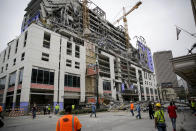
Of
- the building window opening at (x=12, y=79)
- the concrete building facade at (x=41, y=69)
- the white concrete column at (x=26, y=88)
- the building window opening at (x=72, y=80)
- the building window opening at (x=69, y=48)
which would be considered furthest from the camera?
the building window opening at (x=69, y=48)

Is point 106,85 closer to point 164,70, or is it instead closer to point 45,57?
point 45,57

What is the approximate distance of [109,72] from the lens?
53.6 m

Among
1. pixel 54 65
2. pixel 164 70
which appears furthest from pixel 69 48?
pixel 164 70

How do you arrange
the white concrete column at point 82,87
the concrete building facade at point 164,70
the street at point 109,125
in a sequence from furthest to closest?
the concrete building facade at point 164,70 → the white concrete column at point 82,87 → the street at point 109,125

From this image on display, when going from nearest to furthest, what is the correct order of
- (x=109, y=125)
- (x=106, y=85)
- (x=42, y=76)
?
(x=109, y=125) < (x=42, y=76) < (x=106, y=85)

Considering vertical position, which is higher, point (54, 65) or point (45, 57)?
point (45, 57)

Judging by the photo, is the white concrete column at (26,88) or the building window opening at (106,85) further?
the building window opening at (106,85)

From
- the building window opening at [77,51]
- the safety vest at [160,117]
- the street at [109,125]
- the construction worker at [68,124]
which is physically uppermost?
the building window opening at [77,51]

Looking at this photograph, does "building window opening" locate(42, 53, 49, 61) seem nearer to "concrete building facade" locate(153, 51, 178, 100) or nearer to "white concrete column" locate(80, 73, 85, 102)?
"white concrete column" locate(80, 73, 85, 102)

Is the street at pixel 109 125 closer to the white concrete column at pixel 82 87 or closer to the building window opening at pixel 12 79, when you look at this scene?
the building window opening at pixel 12 79

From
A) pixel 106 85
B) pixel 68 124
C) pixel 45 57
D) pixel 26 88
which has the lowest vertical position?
pixel 68 124

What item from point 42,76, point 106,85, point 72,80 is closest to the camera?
point 42,76

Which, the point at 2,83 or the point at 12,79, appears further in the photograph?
the point at 2,83

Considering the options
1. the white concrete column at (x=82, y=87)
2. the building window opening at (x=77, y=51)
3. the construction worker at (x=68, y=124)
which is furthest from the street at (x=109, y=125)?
the building window opening at (x=77, y=51)
